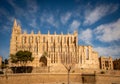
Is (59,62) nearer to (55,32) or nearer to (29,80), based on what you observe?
(55,32)

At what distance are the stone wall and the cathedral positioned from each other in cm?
2797

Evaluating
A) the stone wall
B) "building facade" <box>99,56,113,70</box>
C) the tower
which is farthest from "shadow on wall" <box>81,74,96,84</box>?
the tower

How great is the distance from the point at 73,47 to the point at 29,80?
4044 cm

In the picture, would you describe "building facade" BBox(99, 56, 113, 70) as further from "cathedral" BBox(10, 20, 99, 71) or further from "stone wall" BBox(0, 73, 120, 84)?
"stone wall" BBox(0, 73, 120, 84)

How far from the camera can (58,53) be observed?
274 feet

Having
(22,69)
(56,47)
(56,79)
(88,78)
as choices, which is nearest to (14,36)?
(56,47)

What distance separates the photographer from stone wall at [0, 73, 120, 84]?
46.1 metres

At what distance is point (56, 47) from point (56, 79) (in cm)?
3369

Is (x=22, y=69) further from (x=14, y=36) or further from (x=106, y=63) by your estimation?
(x=106, y=63)

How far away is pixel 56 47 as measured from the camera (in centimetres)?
8500

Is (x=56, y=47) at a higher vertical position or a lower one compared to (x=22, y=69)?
higher

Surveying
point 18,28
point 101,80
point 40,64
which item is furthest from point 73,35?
point 101,80

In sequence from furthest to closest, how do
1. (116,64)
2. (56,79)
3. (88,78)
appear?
(116,64) → (56,79) → (88,78)

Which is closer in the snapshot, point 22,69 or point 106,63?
point 22,69
